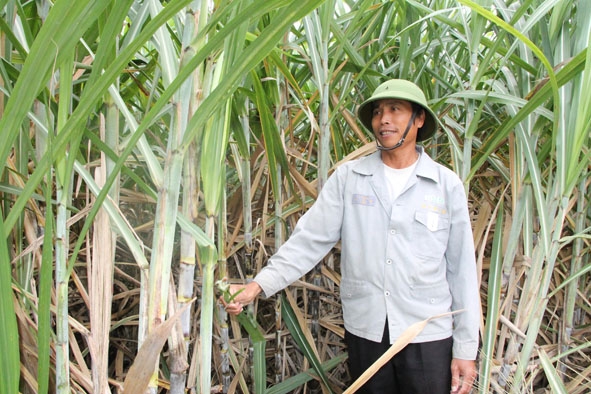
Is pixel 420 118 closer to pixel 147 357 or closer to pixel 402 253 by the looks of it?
pixel 402 253

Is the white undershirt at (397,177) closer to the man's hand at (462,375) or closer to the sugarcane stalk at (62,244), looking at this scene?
the man's hand at (462,375)

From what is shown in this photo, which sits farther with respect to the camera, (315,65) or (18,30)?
(315,65)

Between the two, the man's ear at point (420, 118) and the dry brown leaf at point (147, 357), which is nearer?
the dry brown leaf at point (147, 357)

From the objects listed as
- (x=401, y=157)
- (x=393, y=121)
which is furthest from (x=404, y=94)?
(x=401, y=157)

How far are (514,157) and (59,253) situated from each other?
3.42 ft

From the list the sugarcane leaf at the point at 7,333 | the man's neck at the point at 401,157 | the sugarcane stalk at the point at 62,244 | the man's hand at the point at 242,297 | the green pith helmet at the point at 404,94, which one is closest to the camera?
the sugarcane leaf at the point at 7,333

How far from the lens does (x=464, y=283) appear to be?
1226mm

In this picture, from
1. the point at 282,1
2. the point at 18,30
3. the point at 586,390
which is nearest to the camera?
the point at 282,1

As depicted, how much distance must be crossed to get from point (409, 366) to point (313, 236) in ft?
1.24

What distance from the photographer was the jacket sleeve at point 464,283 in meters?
1.21

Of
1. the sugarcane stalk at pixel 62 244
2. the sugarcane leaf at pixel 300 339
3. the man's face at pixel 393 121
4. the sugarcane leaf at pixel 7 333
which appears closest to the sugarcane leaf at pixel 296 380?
the sugarcane leaf at pixel 300 339

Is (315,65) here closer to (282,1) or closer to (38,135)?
(38,135)

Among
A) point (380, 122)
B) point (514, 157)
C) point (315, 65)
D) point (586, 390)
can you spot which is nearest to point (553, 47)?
point (514, 157)

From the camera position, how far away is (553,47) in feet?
3.89
